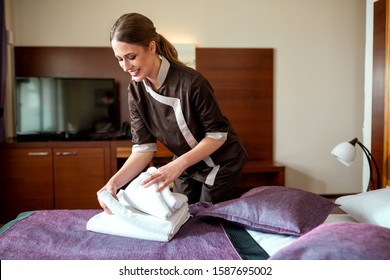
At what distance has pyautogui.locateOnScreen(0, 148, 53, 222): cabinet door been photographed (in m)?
3.34

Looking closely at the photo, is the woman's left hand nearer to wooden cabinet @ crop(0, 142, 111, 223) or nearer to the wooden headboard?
wooden cabinet @ crop(0, 142, 111, 223)

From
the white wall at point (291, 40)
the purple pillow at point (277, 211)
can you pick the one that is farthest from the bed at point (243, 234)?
the white wall at point (291, 40)

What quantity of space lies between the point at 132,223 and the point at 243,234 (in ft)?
1.32

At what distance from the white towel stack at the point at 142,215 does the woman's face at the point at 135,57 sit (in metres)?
0.43

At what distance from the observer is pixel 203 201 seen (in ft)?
5.78

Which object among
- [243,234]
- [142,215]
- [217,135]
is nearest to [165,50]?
[217,135]

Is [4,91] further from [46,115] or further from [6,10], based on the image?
[6,10]

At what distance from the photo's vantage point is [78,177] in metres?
3.40

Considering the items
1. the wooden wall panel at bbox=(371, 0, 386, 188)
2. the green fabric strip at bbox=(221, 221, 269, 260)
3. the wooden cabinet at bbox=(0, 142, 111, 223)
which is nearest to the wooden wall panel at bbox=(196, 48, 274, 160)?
the wooden cabinet at bbox=(0, 142, 111, 223)

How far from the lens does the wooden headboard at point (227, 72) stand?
370cm

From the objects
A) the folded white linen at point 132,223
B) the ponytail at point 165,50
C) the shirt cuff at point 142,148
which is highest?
the ponytail at point 165,50

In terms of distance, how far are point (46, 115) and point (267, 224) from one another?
2.78 meters

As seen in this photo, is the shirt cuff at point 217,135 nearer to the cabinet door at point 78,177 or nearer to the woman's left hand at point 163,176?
the woman's left hand at point 163,176

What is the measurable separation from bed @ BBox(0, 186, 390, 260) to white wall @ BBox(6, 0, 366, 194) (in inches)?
95.4
